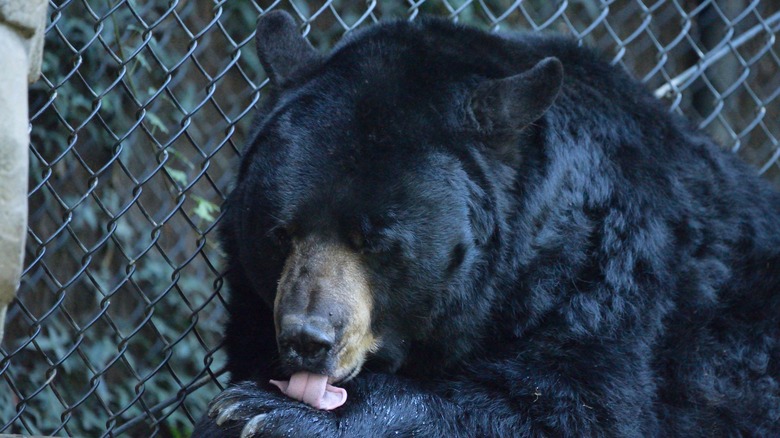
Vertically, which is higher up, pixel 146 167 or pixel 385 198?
pixel 385 198

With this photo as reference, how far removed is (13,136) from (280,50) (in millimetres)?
1690

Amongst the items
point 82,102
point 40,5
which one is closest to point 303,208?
point 40,5

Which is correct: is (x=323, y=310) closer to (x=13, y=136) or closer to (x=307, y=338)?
(x=307, y=338)

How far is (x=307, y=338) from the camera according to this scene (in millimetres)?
3207

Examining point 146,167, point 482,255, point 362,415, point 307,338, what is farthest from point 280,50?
point 146,167

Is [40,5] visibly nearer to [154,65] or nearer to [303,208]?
[303,208]

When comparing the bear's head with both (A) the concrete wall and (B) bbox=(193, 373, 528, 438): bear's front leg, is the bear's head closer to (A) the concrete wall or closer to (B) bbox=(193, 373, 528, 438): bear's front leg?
(B) bbox=(193, 373, 528, 438): bear's front leg

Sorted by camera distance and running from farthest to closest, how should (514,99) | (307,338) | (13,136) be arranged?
1. (514,99)
2. (307,338)
3. (13,136)

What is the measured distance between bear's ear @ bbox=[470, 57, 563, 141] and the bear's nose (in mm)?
884

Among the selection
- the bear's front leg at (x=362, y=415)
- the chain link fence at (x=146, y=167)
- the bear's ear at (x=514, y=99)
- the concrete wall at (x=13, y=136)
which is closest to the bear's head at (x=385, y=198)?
the bear's ear at (x=514, y=99)

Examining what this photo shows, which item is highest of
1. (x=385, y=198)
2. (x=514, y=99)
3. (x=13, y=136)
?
(x=13, y=136)

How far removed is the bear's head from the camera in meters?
3.36

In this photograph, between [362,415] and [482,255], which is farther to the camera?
[482,255]

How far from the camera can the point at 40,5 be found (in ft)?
8.14
